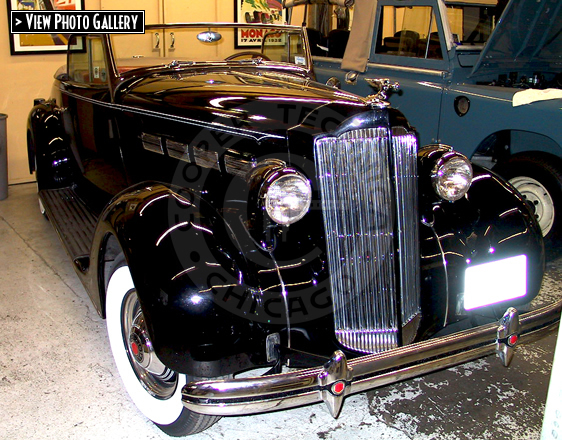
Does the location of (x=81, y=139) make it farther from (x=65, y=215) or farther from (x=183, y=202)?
(x=183, y=202)

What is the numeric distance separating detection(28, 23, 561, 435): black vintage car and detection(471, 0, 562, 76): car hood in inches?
78.9

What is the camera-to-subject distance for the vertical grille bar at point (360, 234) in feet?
5.99

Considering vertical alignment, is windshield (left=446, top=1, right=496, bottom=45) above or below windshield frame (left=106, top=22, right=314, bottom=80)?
above

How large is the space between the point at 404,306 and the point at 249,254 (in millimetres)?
585

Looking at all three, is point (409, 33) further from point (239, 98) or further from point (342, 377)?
point (342, 377)

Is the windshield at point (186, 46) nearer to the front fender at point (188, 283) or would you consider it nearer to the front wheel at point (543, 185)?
the front fender at point (188, 283)

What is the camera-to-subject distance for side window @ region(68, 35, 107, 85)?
295 centimetres

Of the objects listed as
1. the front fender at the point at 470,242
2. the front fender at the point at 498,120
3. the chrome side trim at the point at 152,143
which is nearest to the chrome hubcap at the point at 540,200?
the front fender at the point at 498,120

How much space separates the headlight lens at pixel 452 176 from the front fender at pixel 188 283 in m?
0.89

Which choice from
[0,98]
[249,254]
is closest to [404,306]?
[249,254]

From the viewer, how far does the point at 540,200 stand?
3.59 meters

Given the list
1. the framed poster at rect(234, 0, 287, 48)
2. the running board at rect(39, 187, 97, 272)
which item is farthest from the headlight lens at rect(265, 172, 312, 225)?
the framed poster at rect(234, 0, 287, 48)

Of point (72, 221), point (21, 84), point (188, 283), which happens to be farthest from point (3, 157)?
point (188, 283)

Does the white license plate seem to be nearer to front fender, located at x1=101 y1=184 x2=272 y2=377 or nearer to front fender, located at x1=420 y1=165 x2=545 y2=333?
front fender, located at x1=420 y1=165 x2=545 y2=333
